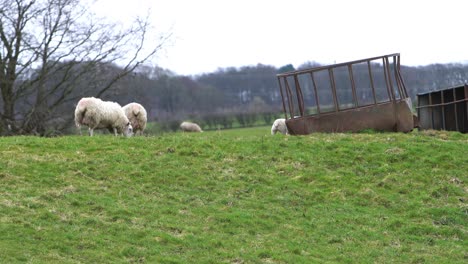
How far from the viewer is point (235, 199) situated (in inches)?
456

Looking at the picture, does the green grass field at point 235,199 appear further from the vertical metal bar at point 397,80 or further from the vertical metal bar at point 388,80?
the vertical metal bar at point 397,80

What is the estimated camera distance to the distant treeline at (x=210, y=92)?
2850 cm

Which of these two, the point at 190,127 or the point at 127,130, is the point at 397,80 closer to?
the point at 127,130

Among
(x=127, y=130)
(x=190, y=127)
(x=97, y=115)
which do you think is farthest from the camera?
(x=190, y=127)

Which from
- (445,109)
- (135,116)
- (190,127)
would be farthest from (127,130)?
(190,127)

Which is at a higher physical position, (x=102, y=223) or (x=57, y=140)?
(x=57, y=140)

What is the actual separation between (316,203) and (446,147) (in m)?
4.52

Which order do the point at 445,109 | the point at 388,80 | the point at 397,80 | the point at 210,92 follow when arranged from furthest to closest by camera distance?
the point at 210,92 < the point at 445,109 < the point at 397,80 < the point at 388,80

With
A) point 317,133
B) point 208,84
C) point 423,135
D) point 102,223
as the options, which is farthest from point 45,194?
point 208,84

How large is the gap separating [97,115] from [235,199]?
8.24m

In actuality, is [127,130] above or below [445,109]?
above

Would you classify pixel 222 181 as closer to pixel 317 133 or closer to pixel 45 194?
pixel 45 194

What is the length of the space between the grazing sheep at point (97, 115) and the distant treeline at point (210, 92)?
8.33 metres

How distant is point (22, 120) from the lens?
91.0 feet
